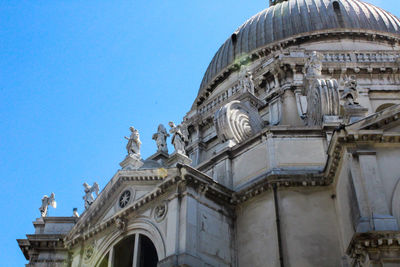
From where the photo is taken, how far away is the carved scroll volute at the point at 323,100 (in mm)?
19797

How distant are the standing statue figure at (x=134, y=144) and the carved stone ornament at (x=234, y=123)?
382cm

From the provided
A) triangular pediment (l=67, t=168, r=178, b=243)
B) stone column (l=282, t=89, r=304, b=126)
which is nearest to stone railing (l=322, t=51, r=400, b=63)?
stone column (l=282, t=89, r=304, b=126)

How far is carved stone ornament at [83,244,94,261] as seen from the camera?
67.2 ft

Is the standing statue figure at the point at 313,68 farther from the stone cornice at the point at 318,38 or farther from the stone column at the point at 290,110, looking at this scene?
the stone cornice at the point at 318,38

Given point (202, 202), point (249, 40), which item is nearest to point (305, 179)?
point (202, 202)

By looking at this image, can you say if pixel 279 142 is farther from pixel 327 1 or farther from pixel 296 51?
pixel 327 1

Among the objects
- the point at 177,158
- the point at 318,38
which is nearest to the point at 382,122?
the point at 177,158

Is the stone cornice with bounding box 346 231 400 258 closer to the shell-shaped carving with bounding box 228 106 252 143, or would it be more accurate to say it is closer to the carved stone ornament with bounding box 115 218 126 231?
the shell-shaped carving with bounding box 228 106 252 143

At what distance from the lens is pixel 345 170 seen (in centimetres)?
1539

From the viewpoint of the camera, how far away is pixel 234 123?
21.6 meters

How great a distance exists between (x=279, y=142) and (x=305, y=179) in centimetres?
180

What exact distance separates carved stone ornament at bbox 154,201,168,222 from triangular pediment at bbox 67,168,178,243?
68 centimetres

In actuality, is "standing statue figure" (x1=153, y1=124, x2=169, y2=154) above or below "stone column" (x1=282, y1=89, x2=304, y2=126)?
below

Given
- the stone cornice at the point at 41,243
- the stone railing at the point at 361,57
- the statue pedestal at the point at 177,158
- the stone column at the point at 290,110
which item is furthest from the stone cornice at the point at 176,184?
the stone railing at the point at 361,57
